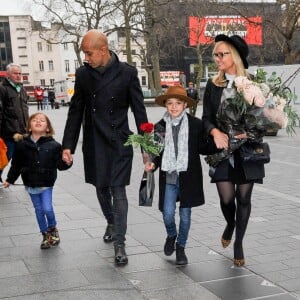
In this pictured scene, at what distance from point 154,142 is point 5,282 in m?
1.60

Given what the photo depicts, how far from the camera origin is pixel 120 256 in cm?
427

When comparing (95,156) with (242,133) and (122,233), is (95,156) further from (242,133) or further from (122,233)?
(242,133)

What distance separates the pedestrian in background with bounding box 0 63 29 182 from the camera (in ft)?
25.4

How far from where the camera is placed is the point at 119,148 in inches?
170

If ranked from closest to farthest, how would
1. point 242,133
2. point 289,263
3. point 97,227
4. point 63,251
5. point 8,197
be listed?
point 242,133
point 289,263
point 63,251
point 97,227
point 8,197

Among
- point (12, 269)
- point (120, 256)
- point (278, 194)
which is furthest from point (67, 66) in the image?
point (120, 256)

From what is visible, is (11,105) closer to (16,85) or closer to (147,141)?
(16,85)

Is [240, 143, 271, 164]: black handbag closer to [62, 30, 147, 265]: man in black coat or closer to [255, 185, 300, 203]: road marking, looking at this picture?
[62, 30, 147, 265]: man in black coat

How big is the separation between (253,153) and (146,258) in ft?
4.36

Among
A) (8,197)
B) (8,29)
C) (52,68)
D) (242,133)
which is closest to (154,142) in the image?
(242,133)

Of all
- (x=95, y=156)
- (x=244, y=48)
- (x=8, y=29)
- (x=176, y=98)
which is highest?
(x=8, y=29)

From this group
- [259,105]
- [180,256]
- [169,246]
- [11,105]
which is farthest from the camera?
[11,105]

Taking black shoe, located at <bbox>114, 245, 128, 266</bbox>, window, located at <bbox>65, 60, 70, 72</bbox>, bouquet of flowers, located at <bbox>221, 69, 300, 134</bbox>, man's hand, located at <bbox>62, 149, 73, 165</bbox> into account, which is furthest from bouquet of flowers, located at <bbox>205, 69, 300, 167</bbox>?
window, located at <bbox>65, 60, 70, 72</bbox>

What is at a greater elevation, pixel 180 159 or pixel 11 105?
pixel 11 105
